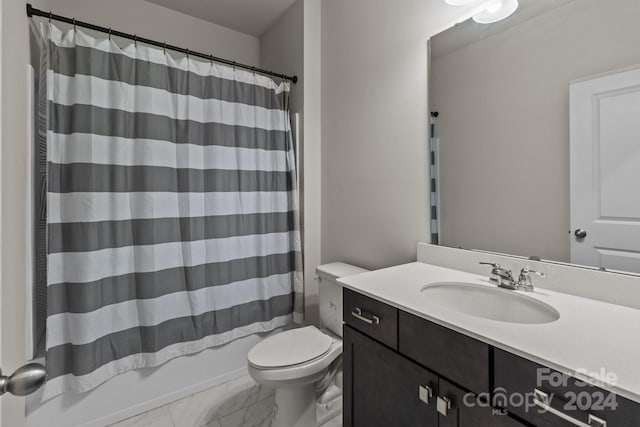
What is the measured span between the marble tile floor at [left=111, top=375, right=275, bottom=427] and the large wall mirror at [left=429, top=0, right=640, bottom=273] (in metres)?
1.41

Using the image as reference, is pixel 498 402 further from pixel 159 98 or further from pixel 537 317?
pixel 159 98

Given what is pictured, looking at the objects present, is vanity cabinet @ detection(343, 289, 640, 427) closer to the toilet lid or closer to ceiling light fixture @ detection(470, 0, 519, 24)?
the toilet lid

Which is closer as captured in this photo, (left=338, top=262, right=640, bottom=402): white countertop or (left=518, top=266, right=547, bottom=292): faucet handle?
(left=338, top=262, right=640, bottom=402): white countertop

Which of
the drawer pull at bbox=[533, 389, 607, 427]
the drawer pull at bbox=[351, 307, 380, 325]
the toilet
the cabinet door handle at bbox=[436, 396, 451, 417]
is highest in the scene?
the drawer pull at bbox=[351, 307, 380, 325]

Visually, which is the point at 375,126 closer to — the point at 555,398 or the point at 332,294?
the point at 332,294

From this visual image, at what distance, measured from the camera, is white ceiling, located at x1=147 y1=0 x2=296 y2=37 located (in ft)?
6.99

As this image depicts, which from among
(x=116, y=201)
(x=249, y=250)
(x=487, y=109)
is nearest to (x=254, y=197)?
(x=249, y=250)

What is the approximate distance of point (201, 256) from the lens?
5.87 ft

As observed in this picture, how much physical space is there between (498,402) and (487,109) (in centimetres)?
111

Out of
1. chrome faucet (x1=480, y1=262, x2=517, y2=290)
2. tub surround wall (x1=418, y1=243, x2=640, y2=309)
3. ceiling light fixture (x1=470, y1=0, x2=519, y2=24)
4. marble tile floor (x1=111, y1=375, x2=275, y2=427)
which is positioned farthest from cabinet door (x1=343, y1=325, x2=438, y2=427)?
ceiling light fixture (x1=470, y1=0, x2=519, y2=24)

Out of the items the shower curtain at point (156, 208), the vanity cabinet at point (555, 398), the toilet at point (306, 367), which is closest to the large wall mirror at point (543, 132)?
the vanity cabinet at point (555, 398)

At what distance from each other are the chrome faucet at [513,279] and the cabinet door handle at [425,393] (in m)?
0.48

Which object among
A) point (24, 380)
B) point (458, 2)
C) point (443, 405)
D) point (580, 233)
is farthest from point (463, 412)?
point (458, 2)

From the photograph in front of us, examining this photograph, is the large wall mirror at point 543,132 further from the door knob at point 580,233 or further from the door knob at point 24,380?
the door knob at point 24,380
